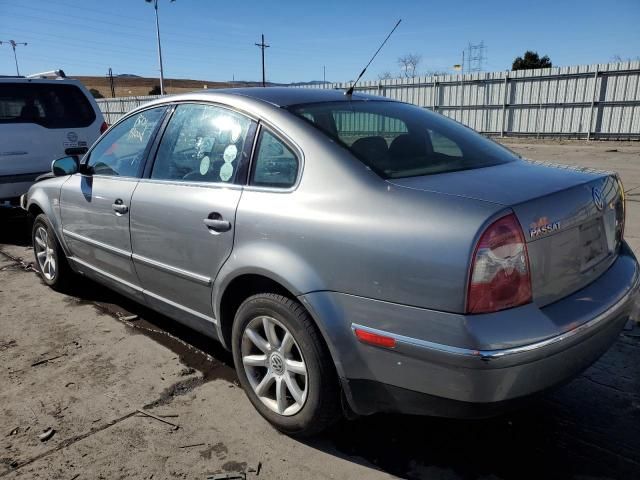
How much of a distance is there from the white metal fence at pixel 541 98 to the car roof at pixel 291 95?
13675 millimetres

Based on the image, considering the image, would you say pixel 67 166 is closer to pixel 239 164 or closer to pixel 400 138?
pixel 239 164

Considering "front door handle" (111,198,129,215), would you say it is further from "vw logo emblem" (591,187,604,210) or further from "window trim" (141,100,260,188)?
"vw logo emblem" (591,187,604,210)

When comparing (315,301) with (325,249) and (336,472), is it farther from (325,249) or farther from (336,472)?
(336,472)

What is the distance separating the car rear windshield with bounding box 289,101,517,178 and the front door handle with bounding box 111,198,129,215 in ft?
4.55

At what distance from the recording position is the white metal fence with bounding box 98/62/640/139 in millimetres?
17266

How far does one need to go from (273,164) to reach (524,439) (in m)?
1.81

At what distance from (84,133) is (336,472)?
6.21 m

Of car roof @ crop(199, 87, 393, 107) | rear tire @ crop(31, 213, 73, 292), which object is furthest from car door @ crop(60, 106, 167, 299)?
car roof @ crop(199, 87, 393, 107)

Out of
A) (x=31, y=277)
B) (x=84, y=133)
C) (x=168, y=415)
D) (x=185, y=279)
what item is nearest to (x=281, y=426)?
(x=168, y=415)

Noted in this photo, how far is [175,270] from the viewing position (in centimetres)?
295

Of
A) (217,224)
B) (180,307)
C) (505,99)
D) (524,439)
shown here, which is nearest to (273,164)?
(217,224)

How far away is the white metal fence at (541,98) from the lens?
56.6ft

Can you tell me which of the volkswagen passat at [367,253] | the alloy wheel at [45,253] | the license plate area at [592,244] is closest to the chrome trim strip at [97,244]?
the volkswagen passat at [367,253]

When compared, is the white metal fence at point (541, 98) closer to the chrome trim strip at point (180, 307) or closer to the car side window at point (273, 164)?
the chrome trim strip at point (180, 307)
